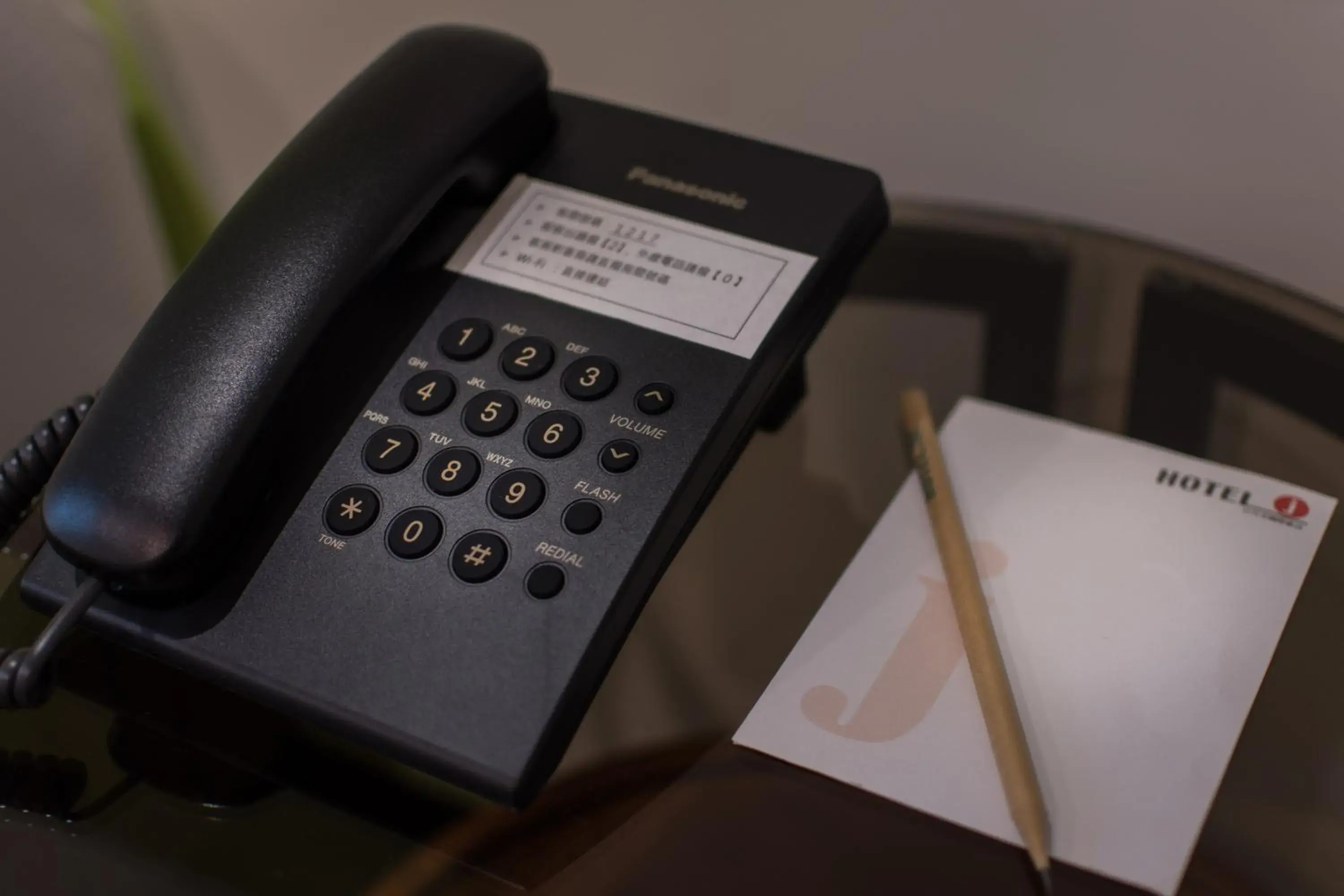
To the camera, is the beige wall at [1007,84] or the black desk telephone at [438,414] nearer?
the black desk telephone at [438,414]

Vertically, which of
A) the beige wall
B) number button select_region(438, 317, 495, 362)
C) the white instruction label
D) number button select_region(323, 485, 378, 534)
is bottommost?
number button select_region(323, 485, 378, 534)

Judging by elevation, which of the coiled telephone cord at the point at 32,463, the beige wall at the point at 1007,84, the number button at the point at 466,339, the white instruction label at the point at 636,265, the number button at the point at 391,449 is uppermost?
the beige wall at the point at 1007,84

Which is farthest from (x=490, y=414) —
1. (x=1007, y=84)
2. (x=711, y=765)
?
(x=1007, y=84)

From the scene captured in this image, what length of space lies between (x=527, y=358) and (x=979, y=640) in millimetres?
167

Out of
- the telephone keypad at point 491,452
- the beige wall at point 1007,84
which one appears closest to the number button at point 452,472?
the telephone keypad at point 491,452

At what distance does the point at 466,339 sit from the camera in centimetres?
41

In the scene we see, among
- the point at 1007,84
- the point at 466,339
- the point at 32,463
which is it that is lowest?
the point at 32,463

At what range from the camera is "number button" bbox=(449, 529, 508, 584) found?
0.36 metres

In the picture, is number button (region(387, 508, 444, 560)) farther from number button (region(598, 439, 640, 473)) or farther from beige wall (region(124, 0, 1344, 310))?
beige wall (region(124, 0, 1344, 310))

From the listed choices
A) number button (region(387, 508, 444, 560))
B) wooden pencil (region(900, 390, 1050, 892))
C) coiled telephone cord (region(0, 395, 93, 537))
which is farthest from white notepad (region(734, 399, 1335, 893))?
coiled telephone cord (region(0, 395, 93, 537))

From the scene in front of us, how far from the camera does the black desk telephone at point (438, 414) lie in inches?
13.7

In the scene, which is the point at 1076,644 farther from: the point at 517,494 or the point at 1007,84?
the point at 1007,84

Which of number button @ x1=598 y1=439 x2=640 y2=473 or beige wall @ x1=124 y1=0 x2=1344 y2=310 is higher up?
beige wall @ x1=124 y1=0 x2=1344 y2=310

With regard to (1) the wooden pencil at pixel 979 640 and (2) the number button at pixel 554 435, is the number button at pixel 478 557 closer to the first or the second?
(2) the number button at pixel 554 435
